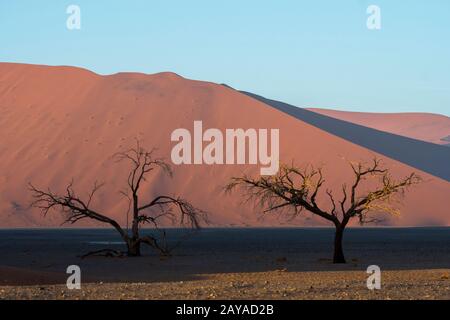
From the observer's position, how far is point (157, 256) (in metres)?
44.8

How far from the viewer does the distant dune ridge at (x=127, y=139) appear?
11950cm

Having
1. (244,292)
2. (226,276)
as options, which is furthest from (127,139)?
(244,292)

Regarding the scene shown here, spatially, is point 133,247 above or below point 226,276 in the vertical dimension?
above

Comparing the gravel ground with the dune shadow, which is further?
the dune shadow

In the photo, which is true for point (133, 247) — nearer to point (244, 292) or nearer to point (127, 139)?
point (244, 292)

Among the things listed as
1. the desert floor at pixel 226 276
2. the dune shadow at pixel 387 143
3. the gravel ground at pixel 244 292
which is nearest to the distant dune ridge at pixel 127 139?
the dune shadow at pixel 387 143

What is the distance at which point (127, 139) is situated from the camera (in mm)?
128375

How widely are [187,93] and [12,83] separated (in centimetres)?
2486

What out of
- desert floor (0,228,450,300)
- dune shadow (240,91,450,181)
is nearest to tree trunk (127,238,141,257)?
desert floor (0,228,450,300)

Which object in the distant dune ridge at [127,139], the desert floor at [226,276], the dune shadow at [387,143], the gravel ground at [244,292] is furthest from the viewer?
the dune shadow at [387,143]

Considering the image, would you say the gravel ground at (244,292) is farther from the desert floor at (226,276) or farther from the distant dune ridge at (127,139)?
the distant dune ridge at (127,139)

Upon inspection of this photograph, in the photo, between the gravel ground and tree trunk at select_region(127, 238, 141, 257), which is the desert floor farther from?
tree trunk at select_region(127, 238, 141, 257)

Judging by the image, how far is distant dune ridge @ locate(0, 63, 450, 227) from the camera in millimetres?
119500

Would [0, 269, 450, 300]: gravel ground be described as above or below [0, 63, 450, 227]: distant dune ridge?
below
